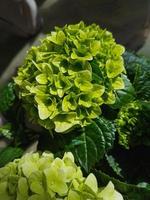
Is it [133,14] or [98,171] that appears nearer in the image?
[98,171]

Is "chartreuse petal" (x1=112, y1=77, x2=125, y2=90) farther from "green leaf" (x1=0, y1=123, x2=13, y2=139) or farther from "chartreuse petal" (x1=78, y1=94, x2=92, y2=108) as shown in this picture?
"green leaf" (x1=0, y1=123, x2=13, y2=139)

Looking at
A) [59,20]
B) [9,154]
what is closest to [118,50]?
[9,154]

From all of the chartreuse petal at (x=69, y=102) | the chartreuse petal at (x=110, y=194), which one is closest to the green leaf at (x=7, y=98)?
the chartreuse petal at (x=69, y=102)

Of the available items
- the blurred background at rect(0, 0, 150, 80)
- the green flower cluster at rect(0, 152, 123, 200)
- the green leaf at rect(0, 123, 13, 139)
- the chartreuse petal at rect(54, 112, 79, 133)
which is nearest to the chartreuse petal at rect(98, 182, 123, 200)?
the green flower cluster at rect(0, 152, 123, 200)

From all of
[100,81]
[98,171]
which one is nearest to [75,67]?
[100,81]

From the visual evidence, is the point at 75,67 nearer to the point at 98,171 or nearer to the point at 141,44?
the point at 98,171
